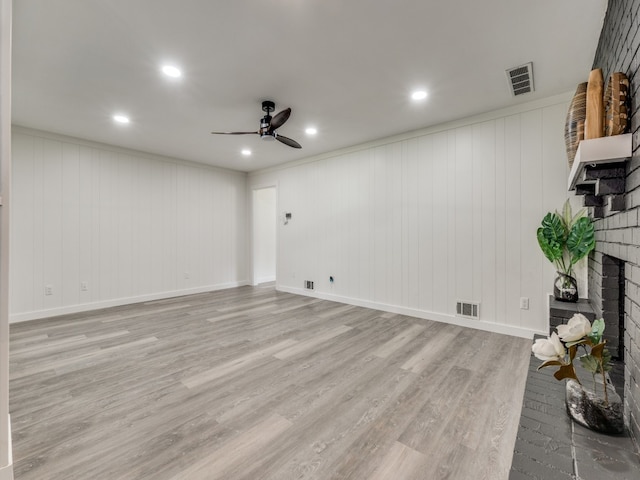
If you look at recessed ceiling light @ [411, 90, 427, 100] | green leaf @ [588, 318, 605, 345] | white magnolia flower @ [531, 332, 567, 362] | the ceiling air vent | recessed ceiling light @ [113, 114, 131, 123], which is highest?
recessed ceiling light @ [411, 90, 427, 100]

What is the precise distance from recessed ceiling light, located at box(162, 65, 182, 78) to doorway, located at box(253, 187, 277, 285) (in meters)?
4.00

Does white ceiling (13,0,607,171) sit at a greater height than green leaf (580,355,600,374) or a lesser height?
greater

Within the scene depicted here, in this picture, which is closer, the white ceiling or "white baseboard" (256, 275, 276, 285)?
the white ceiling

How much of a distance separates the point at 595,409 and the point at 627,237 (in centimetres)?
81

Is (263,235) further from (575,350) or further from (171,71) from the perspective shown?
(575,350)

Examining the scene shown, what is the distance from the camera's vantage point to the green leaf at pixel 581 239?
2.60 metres

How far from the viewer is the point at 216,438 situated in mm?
1738

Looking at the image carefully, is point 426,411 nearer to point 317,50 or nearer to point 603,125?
point 603,125

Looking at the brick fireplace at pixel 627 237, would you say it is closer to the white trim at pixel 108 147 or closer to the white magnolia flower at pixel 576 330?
the white magnolia flower at pixel 576 330

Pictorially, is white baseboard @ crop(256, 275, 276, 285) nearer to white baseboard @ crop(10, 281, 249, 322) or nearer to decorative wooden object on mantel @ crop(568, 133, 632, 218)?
white baseboard @ crop(10, 281, 249, 322)

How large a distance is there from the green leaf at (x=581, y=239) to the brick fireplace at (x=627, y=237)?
585mm

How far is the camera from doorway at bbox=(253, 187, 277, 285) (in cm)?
688

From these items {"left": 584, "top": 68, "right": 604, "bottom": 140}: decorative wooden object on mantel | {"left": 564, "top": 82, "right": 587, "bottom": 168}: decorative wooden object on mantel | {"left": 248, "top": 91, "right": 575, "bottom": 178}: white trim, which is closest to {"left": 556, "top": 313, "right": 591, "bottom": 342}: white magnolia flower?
{"left": 584, "top": 68, "right": 604, "bottom": 140}: decorative wooden object on mantel

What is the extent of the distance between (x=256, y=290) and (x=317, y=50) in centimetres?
480
